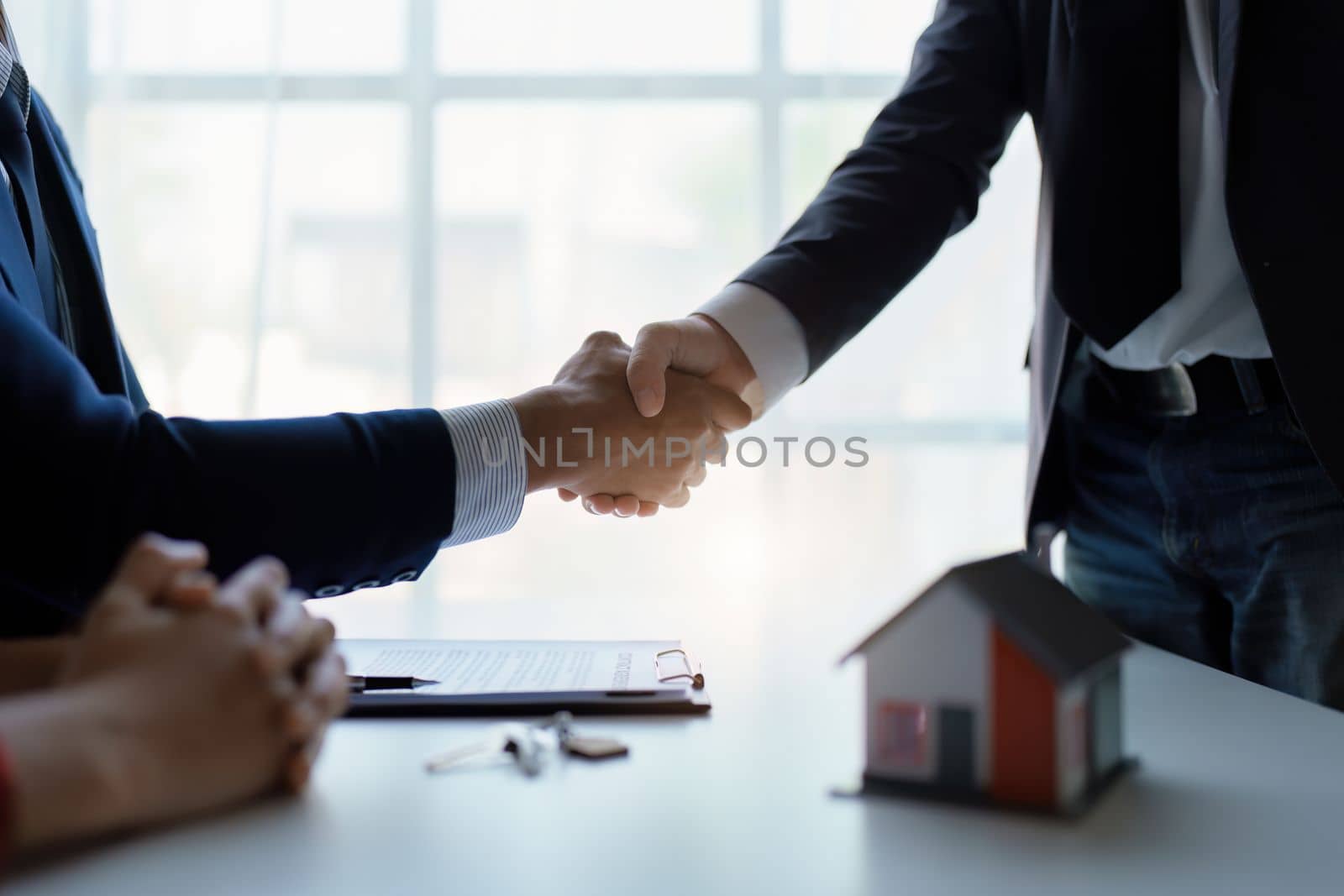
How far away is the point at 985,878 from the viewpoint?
1.59ft

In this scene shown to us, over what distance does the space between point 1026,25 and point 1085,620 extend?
40.2 inches

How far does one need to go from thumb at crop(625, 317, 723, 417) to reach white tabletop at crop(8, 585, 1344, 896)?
670 millimetres

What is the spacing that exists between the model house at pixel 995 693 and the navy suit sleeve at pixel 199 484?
0.46 metres

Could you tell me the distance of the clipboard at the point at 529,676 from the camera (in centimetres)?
79

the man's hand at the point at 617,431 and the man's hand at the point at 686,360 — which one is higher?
the man's hand at the point at 686,360

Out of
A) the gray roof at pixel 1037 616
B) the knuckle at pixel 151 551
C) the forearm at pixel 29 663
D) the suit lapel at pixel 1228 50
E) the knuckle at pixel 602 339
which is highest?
the suit lapel at pixel 1228 50

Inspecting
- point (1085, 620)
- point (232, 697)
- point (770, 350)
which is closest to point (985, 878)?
point (1085, 620)

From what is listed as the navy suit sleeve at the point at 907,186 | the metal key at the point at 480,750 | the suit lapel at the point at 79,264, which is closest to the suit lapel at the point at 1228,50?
the navy suit sleeve at the point at 907,186

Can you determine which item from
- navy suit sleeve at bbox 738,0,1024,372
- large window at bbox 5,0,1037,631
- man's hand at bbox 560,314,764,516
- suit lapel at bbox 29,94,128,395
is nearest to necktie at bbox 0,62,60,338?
suit lapel at bbox 29,94,128,395

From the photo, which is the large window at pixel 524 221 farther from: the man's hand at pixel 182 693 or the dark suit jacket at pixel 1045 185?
the man's hand at pixel 182 693

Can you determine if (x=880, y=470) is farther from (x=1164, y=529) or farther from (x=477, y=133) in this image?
(x=1164, y=529)

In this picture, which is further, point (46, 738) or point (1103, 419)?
point (1103, 419)

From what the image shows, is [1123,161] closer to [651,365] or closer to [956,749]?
[651,365]

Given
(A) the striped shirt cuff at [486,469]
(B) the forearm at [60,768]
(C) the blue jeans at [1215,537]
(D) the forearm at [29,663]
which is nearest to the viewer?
(B) the forearm at [60,768]
